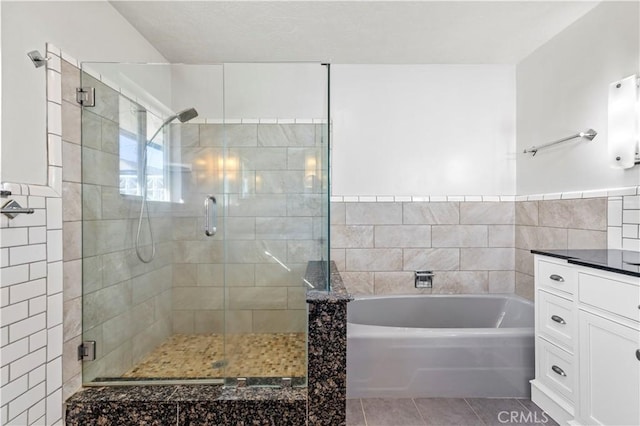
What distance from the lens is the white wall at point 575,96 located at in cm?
185

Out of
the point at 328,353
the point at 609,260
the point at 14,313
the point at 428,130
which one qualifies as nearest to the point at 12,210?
the point at 14,313

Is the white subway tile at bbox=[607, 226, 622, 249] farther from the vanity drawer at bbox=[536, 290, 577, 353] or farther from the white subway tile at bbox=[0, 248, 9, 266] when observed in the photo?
the white subway tile at bbox=[0, 248, 9, 266]

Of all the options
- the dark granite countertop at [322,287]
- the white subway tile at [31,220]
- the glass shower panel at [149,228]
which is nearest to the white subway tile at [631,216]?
the dark granite countertop at [322,287]

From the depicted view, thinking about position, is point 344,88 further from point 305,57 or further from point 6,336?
point 6,336

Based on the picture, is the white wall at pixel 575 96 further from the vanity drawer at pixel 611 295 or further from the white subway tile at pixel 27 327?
the white subway tile at pixel 27 327

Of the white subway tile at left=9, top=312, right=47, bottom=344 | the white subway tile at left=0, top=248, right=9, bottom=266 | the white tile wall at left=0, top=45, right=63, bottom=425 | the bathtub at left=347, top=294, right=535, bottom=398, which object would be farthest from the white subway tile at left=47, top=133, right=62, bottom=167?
the bathtub at left=347, top=294, right=535, bottom=398

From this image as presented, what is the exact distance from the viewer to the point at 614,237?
189 centimetres

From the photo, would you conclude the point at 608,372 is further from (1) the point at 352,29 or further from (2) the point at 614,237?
(1) the point at 352,29

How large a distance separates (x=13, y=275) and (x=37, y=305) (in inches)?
8.2

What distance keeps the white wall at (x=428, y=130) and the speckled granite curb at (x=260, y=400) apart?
146 centimetres

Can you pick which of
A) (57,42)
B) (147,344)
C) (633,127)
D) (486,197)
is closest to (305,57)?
(57,42)

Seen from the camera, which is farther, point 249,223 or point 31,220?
point 249,223

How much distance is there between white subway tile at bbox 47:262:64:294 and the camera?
1551 mm

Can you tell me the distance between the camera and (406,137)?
285 cm
